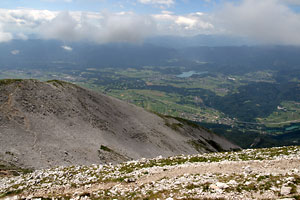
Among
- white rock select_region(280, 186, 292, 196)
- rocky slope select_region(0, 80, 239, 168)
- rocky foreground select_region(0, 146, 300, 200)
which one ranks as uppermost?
white rock select_region(280, 186, 292, 196)

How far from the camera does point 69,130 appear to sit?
66688mm

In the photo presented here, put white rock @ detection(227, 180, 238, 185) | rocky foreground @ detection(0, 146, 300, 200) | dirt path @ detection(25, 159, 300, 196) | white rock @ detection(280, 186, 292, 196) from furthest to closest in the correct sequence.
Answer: dirt path @ detection(25, 159, 300, 196) < white rock @ detection(227, 180, 238, 185) < rocky foreground @ detection(0, 146, 300, 200) < white rock @ detection(280, 186, 292, 196)

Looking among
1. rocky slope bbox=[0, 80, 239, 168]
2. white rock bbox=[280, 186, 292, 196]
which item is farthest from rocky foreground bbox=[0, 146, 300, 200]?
rocky slope bbox=[0, 80, 239, 168]

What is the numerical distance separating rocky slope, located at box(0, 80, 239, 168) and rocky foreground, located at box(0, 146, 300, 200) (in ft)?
67.2

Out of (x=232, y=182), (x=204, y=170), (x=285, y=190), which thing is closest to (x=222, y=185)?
(x=232, y=182)

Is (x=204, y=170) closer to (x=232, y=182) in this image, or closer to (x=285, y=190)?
(x=232, y=182)

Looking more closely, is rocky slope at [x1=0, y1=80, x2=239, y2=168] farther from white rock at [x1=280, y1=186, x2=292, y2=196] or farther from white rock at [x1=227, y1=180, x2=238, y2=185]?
white rock at [x1=280, y1=186, x2=292, y2=196]

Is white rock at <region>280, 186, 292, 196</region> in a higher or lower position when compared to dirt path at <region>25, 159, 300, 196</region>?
higher

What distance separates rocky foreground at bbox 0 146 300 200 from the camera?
1827 centimetres

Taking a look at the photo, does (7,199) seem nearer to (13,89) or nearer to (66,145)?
(66,145)

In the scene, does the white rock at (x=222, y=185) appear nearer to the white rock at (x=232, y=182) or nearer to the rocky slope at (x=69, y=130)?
the white rock at (x=232, y=182)

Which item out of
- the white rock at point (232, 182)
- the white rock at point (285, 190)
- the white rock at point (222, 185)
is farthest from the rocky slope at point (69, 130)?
the white rock at point (285, 190)

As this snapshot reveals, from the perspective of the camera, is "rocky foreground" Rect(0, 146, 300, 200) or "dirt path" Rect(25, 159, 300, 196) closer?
"rocky foreground" Rect(0, 146, 300, 200)

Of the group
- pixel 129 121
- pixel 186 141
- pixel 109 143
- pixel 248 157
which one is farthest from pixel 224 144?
pixel 248 157
